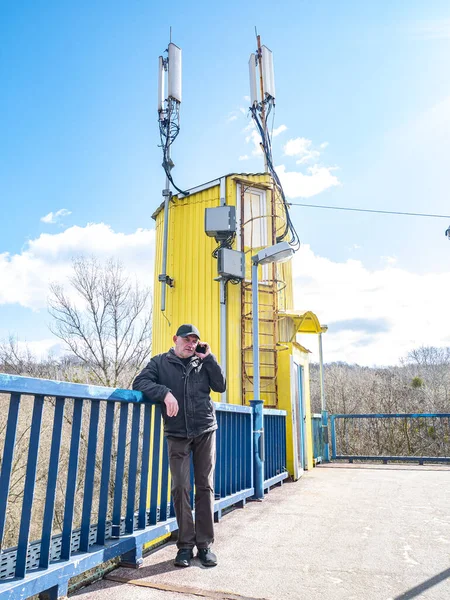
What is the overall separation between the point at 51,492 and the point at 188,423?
1.10 meters

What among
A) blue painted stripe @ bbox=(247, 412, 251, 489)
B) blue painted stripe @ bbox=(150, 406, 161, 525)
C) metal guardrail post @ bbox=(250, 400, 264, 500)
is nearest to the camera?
blue painted stripe @ bbox=(150, 406, 161, 525)

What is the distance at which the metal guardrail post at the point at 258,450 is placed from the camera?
5.70 meters

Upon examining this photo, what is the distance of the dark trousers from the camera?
125 inches

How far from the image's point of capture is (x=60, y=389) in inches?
95.8

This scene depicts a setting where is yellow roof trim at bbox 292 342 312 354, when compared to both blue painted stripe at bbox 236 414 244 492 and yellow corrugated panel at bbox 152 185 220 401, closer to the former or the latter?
yellow corrugated panel at bbox 152 185 220 401

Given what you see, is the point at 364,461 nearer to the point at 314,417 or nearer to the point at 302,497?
the point at 314,417

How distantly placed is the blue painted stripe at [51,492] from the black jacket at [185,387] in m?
0.79

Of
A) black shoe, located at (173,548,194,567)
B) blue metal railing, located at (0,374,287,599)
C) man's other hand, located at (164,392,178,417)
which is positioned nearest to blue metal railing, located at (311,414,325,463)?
blue metal railing, located at (0,374,287,599)

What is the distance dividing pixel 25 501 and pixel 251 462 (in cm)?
377

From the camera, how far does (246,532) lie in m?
4.05

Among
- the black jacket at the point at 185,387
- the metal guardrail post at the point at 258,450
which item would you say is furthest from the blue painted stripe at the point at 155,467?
the metal guardrail post at the point at 258,450

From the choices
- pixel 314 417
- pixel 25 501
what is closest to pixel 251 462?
pixel 25 501

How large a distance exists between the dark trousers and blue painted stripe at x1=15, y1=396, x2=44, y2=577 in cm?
116

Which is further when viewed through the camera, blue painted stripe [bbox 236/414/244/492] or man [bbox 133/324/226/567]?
blue painted stripe [bbox 236/414/244/492]
